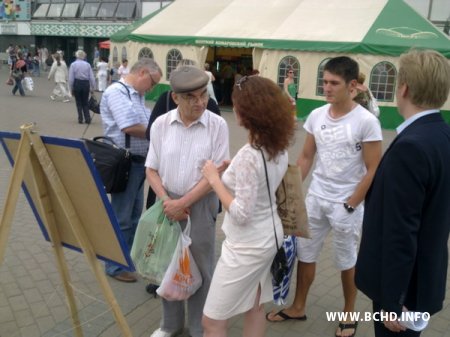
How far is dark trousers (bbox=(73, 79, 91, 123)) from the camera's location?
1207 cm

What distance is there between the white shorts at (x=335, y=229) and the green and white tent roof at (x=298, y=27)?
11.2 meters

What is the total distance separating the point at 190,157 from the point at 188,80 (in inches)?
18.3

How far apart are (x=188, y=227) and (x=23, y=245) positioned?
2514 millimetres

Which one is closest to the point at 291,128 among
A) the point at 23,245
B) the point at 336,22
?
the point at 23,245

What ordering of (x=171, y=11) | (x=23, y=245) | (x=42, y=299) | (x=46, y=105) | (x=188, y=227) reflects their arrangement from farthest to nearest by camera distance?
(x=171, y=11), (x=46, y=105), (x=23, y=245), (x=42, y=299), (x=188, y=227)

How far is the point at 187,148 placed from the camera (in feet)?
9.27

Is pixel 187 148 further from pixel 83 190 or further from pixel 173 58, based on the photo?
pixel 173 58

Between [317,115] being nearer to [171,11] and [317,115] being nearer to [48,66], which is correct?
[171,11]

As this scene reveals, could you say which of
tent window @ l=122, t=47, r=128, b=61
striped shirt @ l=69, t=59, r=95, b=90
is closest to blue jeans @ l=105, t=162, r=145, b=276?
striped shirt @ l=69, t=59, r=95, b=90

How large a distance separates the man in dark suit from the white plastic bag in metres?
1.17

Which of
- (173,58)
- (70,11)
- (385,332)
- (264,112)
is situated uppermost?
(70,11)

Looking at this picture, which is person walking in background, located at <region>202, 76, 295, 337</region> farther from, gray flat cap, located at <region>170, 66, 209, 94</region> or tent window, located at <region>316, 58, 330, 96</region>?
tent window, located at <region>316, 58, 330, 96</region>

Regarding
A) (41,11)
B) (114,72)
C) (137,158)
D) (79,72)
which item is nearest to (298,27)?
(79,72)

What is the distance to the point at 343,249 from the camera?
3.15 m
